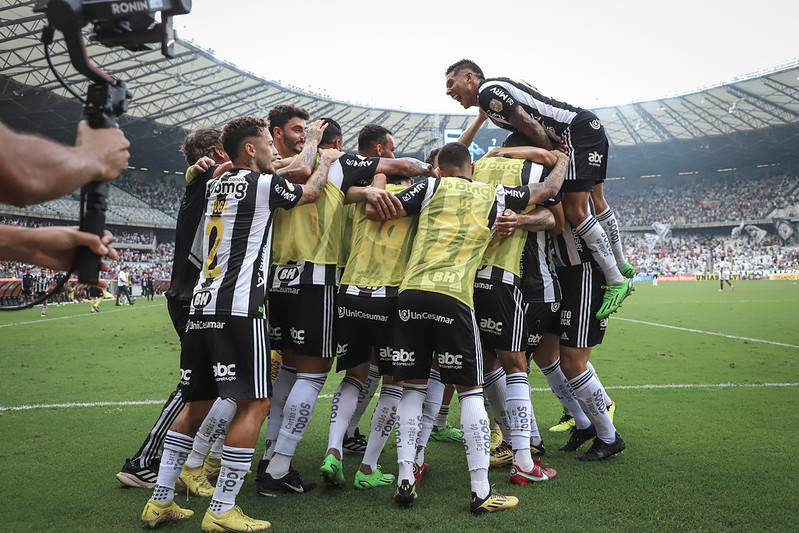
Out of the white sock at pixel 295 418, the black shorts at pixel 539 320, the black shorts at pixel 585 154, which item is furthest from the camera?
the black shorts at pixel 585 154

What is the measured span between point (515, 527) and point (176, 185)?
61.3m

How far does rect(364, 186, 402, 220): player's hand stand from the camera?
409 centimetres

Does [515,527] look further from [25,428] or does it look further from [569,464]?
[25,428]

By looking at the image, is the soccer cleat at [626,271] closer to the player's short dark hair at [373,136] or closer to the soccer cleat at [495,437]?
the soccer cleat at [495,437]

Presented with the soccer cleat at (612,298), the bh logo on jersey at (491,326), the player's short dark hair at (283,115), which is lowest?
the bh logo on jersey at (491,326)

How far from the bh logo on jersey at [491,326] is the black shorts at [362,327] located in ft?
2.23

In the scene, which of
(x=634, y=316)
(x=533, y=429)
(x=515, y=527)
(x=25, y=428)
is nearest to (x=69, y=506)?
(x=25, y=428)

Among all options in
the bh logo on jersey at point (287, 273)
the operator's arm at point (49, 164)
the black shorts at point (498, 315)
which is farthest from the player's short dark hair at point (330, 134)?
the operator's arm at point (49, 164)

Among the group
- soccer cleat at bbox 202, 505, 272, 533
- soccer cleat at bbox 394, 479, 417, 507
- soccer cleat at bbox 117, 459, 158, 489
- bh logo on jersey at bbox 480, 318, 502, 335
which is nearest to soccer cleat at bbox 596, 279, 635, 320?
bh logo on jersey at bbox 480, 318, 502, 335

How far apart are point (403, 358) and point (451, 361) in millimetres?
333

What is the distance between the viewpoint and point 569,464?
4.46 meters

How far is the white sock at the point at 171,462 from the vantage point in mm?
3373

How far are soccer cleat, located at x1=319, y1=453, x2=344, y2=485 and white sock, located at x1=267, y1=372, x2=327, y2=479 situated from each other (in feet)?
0.86

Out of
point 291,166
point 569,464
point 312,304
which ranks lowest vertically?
point 569,464
